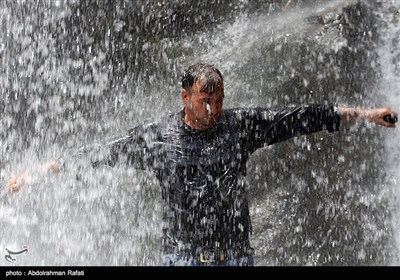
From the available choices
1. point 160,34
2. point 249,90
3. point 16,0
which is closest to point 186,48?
point 160,34

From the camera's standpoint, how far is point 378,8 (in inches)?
264

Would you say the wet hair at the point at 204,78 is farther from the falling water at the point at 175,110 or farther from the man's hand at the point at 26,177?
the falling water at the point at 175,110

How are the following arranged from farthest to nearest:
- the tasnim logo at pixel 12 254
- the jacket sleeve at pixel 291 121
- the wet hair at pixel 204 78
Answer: the tasnim logo at pixel 12 254 < the jacket sleeve at pixel 291 121 < the wet hair at pixel 204 78

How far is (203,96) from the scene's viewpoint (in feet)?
12.2

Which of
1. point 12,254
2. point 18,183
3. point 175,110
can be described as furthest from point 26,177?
point 175,110

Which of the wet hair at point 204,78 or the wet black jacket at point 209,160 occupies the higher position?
the wet hair at point 204,78

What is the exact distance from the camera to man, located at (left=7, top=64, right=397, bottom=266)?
12.2 ft

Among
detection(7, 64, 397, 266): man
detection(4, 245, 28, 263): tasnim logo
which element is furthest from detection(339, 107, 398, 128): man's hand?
detection(4, 245, 28, 263): tasnim logo

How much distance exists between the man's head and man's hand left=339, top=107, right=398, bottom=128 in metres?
0.75

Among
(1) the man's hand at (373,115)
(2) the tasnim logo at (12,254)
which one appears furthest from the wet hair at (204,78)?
(2) the tasnim logo at (12,254)

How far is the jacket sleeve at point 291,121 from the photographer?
3824mm

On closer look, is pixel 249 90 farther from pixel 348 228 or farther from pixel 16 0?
pixel 16 0

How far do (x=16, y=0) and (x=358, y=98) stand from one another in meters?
4.57

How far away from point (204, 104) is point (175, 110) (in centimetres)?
315
